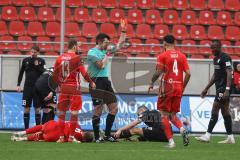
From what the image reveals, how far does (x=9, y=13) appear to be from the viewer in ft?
82.6

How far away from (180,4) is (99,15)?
2.96m

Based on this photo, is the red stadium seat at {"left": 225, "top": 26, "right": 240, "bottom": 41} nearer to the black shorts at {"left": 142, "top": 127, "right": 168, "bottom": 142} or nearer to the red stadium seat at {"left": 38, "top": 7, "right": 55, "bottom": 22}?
the red stadium seat at {"left": 38, "top": 7, "right": 55, "bottom": 22}

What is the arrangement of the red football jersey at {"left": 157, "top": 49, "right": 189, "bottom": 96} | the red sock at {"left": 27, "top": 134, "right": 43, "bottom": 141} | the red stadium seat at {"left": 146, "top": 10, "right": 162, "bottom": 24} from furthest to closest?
the red stadium seat at {"left": 146, "top": 10, "right": 162, "bottom": 24} < the red sock at {"left": 27, "top": 134, "right": 43, "bottom": 141} < the red football jersey at {"left": 157, "top": 49, "right": 189, "bottom": 96}

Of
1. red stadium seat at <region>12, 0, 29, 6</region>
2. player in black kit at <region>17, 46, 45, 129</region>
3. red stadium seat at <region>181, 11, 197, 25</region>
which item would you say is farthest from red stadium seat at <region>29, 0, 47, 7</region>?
player in black kit at <region>17, 46, 45, 129</region>

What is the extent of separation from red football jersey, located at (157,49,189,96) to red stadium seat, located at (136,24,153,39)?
10.9 metres

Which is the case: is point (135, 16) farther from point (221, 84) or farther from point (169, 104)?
point (169, 104)

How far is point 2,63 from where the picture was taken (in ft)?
70.3

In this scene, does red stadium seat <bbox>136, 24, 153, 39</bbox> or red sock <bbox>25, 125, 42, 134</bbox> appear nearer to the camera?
red sock <bbox>25, 125, 42, 134</bbox>

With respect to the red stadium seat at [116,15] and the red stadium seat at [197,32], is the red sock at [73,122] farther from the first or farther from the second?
the red stadium seat at [197,32]

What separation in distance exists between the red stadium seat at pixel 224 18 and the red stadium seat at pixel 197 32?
77 centimetres

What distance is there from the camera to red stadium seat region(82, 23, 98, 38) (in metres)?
24.5

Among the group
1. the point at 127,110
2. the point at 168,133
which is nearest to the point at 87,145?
the point at 168,133

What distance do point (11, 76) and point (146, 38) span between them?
525 centimetres

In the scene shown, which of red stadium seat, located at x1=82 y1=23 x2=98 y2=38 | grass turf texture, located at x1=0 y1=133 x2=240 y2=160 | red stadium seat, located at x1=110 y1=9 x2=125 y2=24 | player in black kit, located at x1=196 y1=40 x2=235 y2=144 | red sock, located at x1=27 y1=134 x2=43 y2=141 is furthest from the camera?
red stadium seat, located at x1=110 y1=9 x2=125 y2=24
